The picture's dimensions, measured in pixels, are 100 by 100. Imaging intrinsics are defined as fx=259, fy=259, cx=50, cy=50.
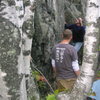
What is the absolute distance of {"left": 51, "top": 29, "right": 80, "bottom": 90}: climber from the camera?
658 cm

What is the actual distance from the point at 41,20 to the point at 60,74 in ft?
10.4

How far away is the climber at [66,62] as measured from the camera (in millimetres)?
6578

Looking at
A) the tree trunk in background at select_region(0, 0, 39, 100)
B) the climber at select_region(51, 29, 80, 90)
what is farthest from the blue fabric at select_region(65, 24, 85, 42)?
the tree trunk in background at select_region(0, 0, 39, 100)

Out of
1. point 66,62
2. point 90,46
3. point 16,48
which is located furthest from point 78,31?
point 16,48

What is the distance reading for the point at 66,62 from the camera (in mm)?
6648

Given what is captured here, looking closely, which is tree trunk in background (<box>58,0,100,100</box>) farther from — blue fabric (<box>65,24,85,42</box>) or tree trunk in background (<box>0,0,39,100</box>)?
blue fabric (<box>65,24,85,42</box>)

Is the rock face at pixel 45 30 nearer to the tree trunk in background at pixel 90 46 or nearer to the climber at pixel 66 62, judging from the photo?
the climber at pixel 66 62

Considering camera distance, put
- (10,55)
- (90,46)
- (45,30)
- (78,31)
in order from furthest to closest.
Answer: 1. (78,31)
2. (45,30)
3. (90,46)
4. (10,55)

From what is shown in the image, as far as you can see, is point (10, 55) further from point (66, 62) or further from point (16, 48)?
point (66, 62)

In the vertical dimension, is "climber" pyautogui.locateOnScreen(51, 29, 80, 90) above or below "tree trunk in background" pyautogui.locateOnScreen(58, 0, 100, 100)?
below

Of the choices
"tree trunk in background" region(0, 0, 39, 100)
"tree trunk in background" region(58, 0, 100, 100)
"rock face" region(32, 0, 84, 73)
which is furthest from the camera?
"rock face" region(32, 0, 84, 73)

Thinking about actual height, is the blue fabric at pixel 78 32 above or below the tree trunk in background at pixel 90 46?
below

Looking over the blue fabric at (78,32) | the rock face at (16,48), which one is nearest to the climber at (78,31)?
the blue fabric at (78,32)

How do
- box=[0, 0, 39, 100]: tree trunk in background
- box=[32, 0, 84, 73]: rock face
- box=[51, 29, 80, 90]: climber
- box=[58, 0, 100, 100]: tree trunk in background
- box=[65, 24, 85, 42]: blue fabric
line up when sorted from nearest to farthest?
box=[0, 0, 39, 100]: tree trunk in background < box=[58, 0, 100, 100]: tree trunk in background < box=[51, 29, 80, 90]: climber < box=[32, 0, 84, 73]: rock face < box=[65, 24, 85, 42]: blue fabric
